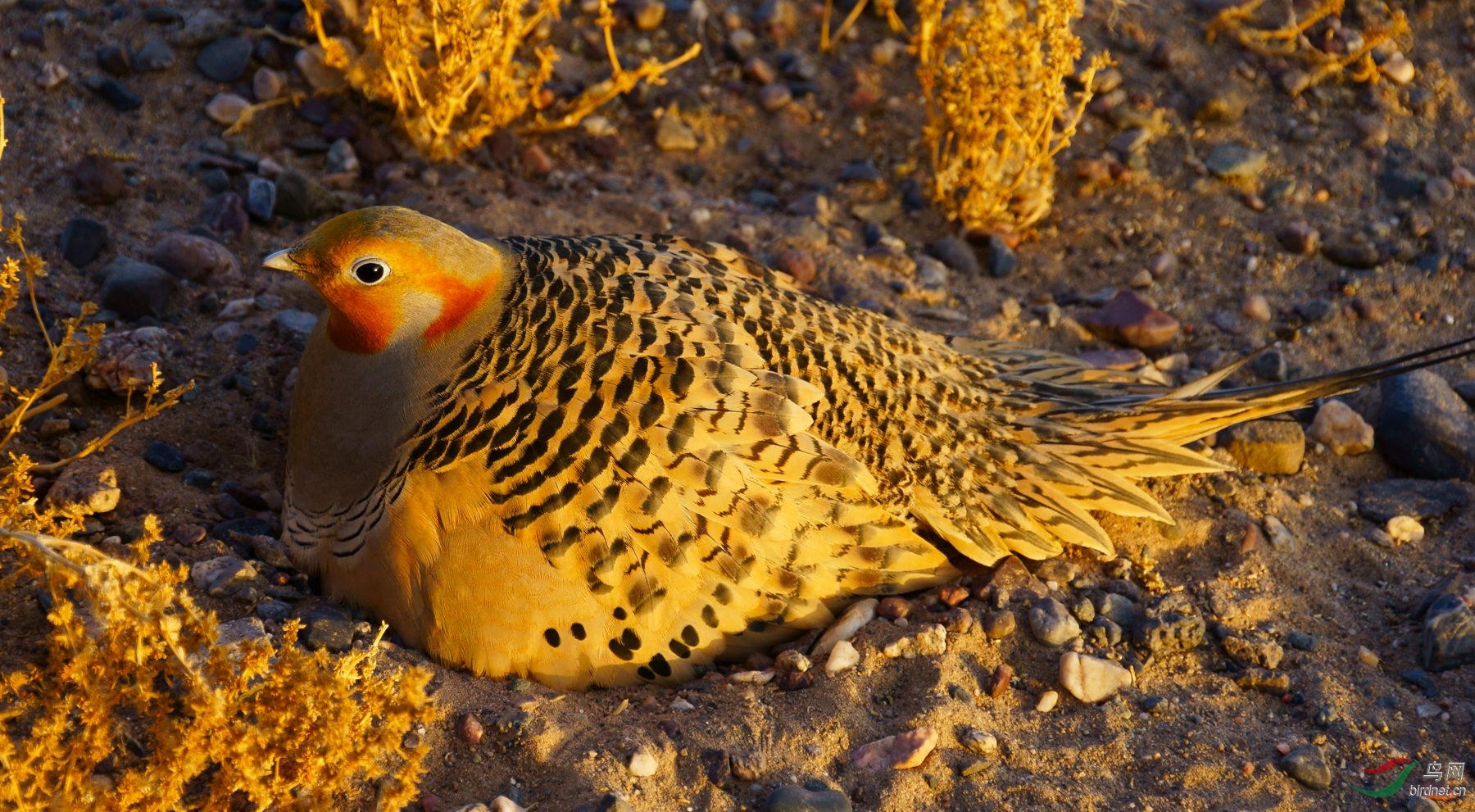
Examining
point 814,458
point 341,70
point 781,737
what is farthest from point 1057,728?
point 341,70

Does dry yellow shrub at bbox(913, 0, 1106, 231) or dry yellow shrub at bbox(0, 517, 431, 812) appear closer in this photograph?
dry yellow shrub at bbox(0, 517, 431, 812)

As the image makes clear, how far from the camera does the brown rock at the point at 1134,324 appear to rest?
5.57 meters

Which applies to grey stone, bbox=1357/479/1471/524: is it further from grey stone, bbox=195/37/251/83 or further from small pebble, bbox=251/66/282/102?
grey stone, bbox=195/37/251/83

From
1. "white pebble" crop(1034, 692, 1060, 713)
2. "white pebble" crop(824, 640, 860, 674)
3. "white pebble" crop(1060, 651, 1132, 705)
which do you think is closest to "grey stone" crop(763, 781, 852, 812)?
"white pebble" crop(824, 640, 860, 674)

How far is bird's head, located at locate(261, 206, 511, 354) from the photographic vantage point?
148 inches

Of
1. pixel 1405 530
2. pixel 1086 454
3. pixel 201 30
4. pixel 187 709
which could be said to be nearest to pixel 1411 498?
pixel 1405 530

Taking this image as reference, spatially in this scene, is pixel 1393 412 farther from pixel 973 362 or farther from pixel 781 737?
pixel 781 737

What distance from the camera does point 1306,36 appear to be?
677 cm

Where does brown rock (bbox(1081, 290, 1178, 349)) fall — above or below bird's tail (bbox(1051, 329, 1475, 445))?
below

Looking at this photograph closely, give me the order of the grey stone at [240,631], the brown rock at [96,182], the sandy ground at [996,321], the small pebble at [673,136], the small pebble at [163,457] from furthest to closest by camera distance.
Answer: the small pebble at [673,136], the brown rock at [96,182], the small pebble at [163,457], the grey stone at [240,631], the sandy ground at [996,321]

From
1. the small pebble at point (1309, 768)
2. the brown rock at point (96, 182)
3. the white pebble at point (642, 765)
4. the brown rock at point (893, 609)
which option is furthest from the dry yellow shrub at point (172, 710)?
the brown rock at point (96, 182)

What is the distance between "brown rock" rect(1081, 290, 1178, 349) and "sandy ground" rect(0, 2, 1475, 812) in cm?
8

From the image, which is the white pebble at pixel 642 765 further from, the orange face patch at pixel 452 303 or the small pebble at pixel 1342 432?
the small pebble at pixel 1342 432

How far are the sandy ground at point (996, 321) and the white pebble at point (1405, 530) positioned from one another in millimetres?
41
